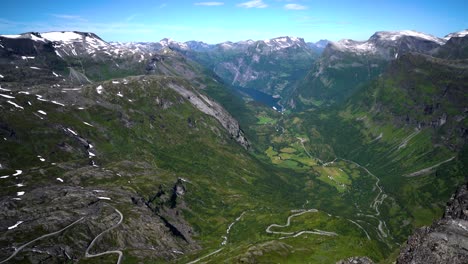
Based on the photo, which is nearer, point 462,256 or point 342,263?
point 462,256

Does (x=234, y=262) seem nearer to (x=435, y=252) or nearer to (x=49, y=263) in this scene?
(x=49, y=263)

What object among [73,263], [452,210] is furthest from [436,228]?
[73,263]

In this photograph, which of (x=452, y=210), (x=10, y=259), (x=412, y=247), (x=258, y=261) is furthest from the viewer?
(x=258, y=261)

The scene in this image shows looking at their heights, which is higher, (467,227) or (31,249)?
(467,227)

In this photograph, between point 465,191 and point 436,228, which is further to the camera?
point 465,191

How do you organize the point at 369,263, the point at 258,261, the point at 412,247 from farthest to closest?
the point at 258,261 → the point at 369,263 → the point at 412,247

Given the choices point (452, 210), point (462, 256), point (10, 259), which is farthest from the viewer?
point (10, 259)

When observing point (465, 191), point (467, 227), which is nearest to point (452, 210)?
point (465, 191)

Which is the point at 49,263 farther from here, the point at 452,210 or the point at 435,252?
the point at 452,210

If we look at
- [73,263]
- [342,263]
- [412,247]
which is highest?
[412,247]
